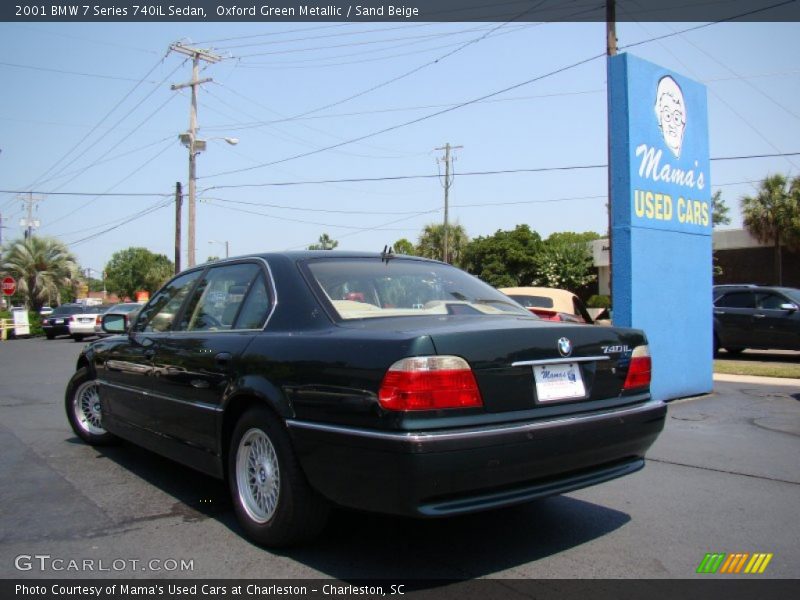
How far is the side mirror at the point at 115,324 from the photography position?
18.2ft

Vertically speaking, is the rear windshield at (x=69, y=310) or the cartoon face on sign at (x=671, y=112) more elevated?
the cartoon face on sign at (x=671, y=112)

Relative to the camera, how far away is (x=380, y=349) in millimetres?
2990

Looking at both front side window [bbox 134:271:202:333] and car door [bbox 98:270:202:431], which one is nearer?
car door [bbox 98:270:202:431]

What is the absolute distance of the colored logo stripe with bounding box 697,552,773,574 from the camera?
129 inches

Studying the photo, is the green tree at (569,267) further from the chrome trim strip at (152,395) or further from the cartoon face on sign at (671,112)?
the chrome trim strip at (152,395)

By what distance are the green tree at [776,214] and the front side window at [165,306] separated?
1260 inches

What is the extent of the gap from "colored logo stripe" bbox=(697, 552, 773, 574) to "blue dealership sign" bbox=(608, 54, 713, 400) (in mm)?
4547

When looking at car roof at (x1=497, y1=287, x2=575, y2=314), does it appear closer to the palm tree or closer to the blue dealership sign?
the blue dealership sign

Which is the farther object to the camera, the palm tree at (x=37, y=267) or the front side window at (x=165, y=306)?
the palm tree at (x=37, y=267)

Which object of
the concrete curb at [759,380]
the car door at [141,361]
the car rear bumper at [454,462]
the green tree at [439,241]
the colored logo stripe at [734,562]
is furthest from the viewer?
the green tree at [439,241]

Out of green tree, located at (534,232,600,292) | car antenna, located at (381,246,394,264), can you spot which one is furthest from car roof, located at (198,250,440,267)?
green tree, located at (534,232,600,292)

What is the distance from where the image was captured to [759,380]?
407 inches

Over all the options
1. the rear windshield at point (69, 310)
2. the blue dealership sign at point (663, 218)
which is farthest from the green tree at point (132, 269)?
the blue dealership sign at point (663, 218)

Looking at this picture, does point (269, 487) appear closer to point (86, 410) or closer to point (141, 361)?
point (141, 361)
